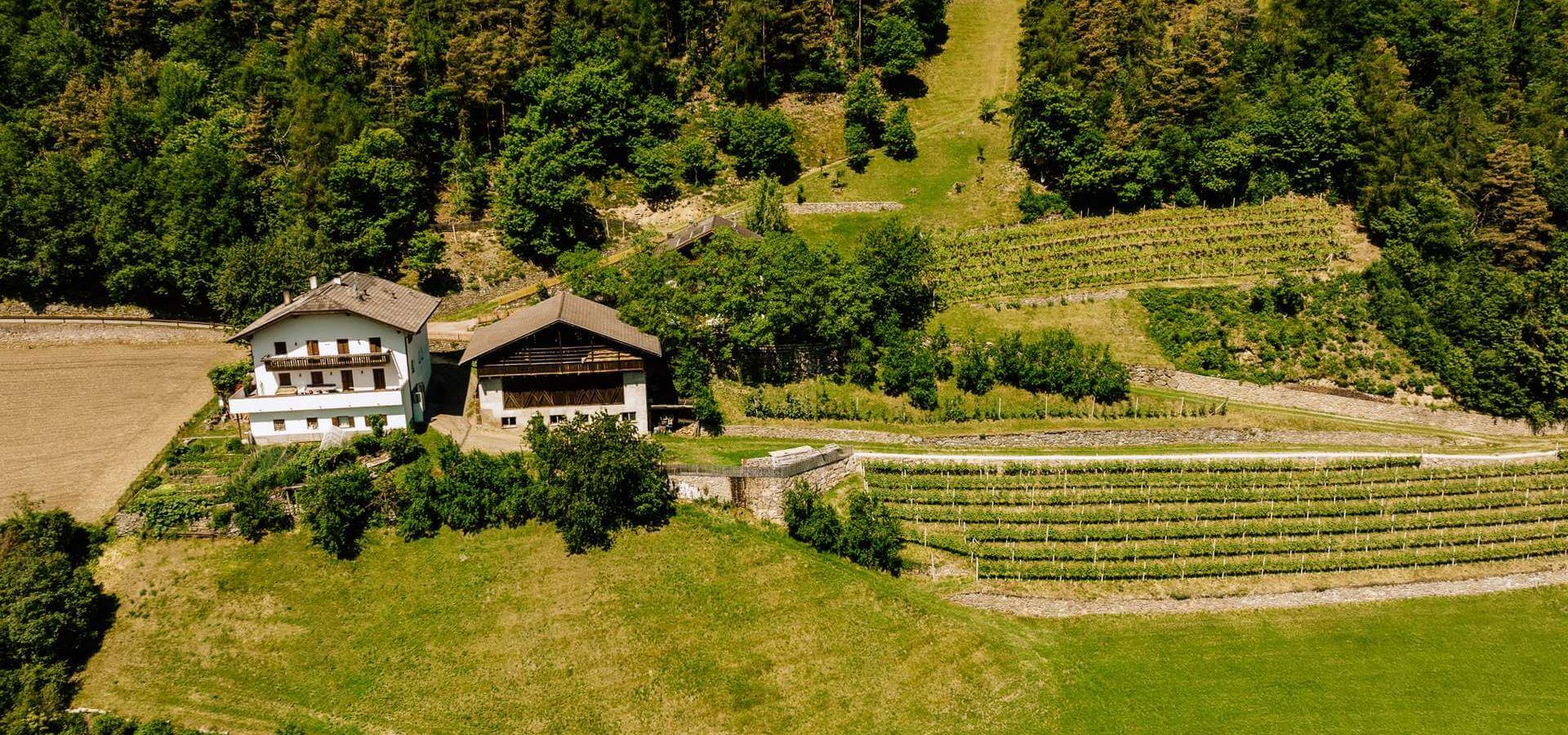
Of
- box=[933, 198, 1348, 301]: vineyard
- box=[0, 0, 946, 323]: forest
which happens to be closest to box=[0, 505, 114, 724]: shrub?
box=[0, 0, 946, 323]: forest

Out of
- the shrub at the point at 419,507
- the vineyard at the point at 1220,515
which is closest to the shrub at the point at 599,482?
the shrub at the point at 419,507

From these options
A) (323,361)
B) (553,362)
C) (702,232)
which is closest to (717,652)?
(553,362)

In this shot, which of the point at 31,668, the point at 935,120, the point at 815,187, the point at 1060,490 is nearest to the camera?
the point at 31,668

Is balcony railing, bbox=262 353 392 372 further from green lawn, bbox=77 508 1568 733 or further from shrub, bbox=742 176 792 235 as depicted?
shrub, bbox=742 176 792 235

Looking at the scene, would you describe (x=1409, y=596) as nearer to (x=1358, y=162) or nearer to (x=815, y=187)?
(x=1358, y=162)

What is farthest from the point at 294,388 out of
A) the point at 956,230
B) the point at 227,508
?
the point at 956,230

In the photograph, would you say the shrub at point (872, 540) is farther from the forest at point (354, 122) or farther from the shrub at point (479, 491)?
the forest at point (354, 122)

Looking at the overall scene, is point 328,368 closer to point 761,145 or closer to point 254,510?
point 254,510
